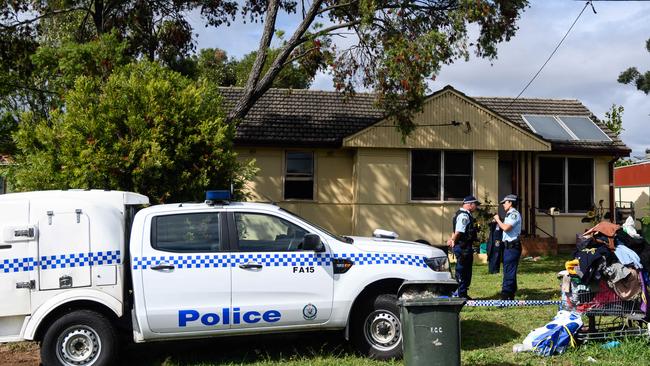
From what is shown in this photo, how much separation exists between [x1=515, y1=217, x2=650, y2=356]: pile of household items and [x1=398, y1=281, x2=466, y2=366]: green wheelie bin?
1.62 m

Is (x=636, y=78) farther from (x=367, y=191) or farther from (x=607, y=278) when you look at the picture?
(x=607, y=278)

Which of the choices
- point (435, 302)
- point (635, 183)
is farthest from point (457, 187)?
point (635, 183)

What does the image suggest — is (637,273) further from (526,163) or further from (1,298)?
(526,163)

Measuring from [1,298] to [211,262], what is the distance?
7.04 feet

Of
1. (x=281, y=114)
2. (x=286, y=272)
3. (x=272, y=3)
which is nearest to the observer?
(x=286, y=272)

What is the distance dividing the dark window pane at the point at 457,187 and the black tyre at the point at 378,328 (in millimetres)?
11058

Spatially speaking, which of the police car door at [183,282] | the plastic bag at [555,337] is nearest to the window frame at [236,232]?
the police car door at [183,282]

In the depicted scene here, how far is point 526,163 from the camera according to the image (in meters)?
19.0

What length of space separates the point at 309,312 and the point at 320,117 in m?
12.4

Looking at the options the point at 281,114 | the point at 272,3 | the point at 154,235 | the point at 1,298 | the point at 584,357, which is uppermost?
the point at 272,3

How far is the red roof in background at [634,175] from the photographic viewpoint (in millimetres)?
30533

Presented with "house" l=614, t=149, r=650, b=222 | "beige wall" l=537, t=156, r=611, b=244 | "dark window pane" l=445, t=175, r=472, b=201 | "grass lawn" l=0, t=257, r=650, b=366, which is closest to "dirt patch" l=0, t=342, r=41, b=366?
"grass lawn" l=0, t=257, r=650, b=366

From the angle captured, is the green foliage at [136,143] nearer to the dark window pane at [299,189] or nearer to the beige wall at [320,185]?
the beige wall at [320,185]

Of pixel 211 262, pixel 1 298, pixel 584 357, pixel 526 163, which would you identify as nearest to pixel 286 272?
pixel 211 262
